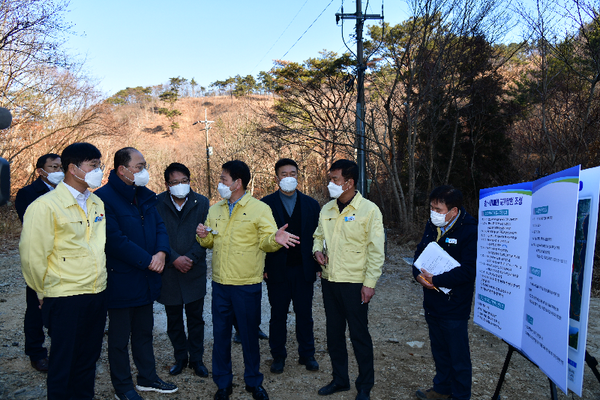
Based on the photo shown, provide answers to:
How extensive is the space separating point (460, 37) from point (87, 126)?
59.2ft

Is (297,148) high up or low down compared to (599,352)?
up

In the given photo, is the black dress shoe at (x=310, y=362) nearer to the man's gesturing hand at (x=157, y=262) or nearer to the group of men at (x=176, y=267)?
the group of men at (x=176, y=267)

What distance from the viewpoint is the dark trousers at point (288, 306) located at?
4.09 m

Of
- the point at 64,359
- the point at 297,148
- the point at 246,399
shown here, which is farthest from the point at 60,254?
the point at 297,148

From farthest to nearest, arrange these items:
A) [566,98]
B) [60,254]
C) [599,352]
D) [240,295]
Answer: [566,98] < [599,352] < [240,295] < [60,254]

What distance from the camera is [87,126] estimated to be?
20.7 meters

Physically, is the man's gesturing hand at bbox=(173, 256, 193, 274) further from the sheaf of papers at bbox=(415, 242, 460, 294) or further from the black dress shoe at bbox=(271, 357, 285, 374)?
the sheaf of papers at bbox=(415, 242, 460, 294)

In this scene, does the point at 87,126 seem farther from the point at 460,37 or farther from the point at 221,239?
the point at 221,239

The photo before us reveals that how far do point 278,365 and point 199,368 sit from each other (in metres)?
0.78

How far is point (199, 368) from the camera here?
3939mm

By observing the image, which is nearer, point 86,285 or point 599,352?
point 86,285

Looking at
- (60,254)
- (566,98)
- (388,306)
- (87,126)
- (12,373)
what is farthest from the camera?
(87,126)

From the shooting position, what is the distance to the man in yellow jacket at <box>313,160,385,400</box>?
11.0 feet

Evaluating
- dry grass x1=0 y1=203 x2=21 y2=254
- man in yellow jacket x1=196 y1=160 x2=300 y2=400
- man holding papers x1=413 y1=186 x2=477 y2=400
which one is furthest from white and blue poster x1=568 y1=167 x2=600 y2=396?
dry grass x1=0 y1=203 x2=21 y2=254
